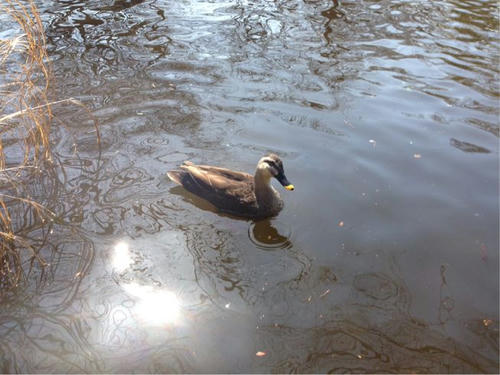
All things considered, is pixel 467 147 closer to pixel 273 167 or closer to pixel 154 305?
pixel 273 167

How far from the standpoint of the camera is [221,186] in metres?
5.54

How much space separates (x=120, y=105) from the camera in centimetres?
764

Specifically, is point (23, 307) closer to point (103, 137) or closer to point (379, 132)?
point (103, 137)

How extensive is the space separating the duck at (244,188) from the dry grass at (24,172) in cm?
174

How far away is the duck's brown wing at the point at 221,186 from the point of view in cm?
549

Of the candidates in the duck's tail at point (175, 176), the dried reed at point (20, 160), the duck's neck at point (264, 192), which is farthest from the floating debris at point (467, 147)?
the dried reed at point (20, 160)

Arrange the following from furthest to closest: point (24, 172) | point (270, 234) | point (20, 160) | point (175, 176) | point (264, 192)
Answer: point (20, 160)
point (24, 172)
point (175, 176)
point (264, 192)
point (270, 234)

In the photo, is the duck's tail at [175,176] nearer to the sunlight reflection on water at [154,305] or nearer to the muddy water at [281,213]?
the muddy water at [281,213]

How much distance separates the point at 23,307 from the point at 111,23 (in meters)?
8.34

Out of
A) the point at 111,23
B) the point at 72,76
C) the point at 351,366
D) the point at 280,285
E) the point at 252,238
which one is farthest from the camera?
the point at 111,23

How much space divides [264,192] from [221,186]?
0.52 meters

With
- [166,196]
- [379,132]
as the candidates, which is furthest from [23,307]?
[379,132]

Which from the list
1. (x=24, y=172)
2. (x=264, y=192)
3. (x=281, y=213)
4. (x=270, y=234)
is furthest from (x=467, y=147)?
(x=24, y=172)

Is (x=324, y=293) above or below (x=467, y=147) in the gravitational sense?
below
